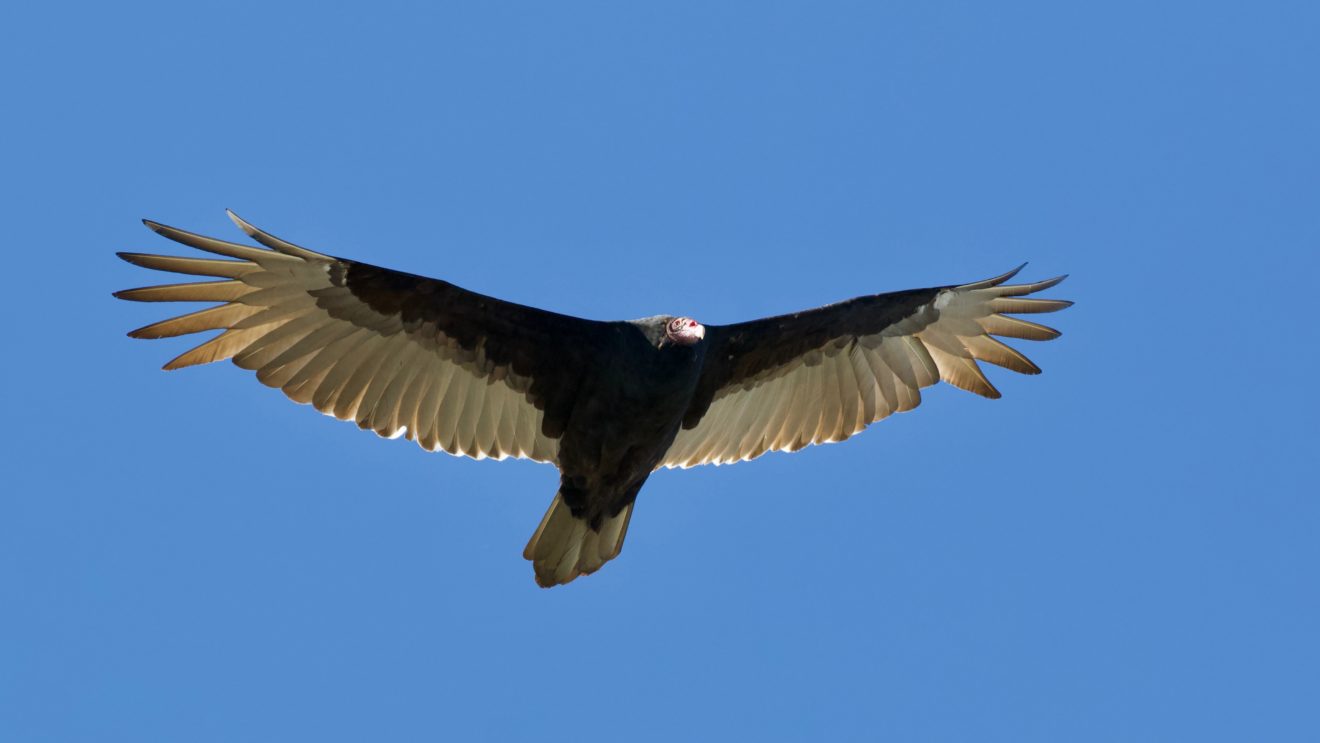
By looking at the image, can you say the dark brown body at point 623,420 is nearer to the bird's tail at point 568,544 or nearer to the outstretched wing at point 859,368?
the bird's tail at point 568,544

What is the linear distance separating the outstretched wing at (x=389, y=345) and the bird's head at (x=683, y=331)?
0.48m

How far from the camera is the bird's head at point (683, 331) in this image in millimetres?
8203

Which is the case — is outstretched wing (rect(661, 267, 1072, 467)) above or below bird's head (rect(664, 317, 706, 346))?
above

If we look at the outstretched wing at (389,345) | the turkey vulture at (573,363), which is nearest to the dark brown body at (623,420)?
the turkey vulture at (573,363)

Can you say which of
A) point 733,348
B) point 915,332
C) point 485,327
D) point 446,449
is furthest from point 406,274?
point 915,332

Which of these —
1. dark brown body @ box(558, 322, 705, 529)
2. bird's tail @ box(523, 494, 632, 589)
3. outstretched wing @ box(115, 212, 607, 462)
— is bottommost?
bird's tail @ box(523, 494, 632, 589)

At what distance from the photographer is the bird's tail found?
902cm

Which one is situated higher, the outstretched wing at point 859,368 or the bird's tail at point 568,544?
the outstretched wing at point 859,368

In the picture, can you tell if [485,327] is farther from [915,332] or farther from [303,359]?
[915,332]

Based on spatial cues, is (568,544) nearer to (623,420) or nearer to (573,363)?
(623,420)

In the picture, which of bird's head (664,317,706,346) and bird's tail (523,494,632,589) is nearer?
bird's head (664,317,706,346)

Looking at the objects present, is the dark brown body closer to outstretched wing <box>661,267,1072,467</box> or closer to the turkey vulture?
the turkey vulture

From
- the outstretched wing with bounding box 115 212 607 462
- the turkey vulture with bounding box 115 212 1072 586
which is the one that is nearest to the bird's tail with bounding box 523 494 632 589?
the turkey vulture with bounding box 115 212 1072 586

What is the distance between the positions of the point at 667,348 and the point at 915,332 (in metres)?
2.11
